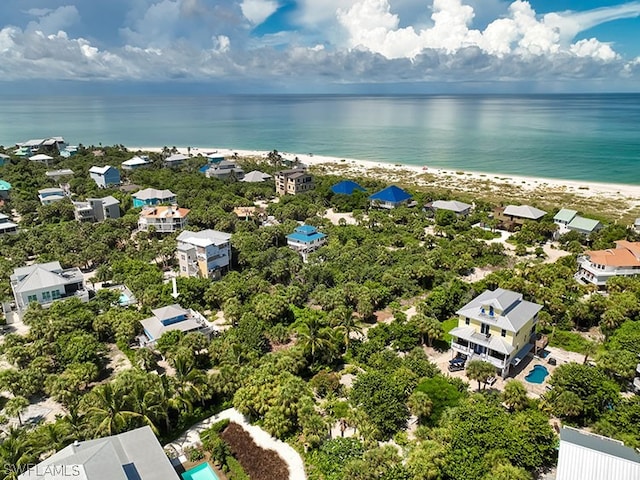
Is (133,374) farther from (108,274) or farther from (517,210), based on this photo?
(517,210)

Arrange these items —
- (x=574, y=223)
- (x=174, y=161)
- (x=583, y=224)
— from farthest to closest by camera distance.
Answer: (x=174, y=161)
(x=574, y=223)
(x=583, y=224)

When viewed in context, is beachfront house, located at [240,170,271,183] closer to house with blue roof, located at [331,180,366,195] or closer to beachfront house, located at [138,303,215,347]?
house with blue roof, located at [331,180,366,195]

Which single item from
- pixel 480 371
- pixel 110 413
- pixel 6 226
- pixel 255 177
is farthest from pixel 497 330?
pixel 255 177

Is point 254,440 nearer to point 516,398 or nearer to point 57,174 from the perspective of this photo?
point 516,398

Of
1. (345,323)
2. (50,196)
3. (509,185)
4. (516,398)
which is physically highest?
(50,196)

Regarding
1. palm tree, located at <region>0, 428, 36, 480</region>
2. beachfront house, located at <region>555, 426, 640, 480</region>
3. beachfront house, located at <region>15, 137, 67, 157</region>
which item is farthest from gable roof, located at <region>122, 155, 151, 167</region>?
beachfront house, located at <region>555, 426, 640, 480</region>

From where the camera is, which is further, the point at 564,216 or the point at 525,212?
the point at 525,212
